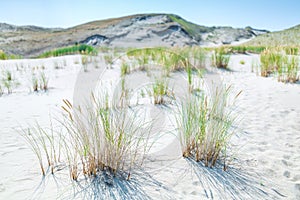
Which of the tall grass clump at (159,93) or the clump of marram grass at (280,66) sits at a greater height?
the clump of marram grass at (280,66)

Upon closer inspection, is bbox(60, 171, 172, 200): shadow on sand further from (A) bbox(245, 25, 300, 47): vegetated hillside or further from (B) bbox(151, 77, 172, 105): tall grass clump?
(A) bbox(245, 25, 300, 47): vegetated hillside

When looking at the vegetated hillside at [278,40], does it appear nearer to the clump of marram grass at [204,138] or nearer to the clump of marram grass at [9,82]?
the clump of marram grass at [9,82]

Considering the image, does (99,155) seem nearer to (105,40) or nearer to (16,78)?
(16,78)

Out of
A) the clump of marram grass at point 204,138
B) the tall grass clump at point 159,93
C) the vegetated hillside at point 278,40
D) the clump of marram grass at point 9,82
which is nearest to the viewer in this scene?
the clump of marram grass at point 204,138

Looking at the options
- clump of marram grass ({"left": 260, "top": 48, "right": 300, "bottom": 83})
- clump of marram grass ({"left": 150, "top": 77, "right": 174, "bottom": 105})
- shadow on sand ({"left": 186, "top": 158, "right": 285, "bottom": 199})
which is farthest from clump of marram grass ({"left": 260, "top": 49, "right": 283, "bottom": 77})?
shadow on sand ({"left": 186, "top": 158, "right": 285, "bottom": 199})

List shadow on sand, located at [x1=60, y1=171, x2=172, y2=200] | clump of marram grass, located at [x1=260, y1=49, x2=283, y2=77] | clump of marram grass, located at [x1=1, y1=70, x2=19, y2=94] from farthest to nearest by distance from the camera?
clump of marram grass, located at [x1=260, y1=49, x2=283, y2=77] → clump of marram grass, located at [x1=1, y1=70, x2=19, y2=94] → shadow on sand, located at [x1=60, y1=171, x2=172, y2=200]

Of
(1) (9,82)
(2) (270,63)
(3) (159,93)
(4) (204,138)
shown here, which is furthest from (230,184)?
(2) (270,63)

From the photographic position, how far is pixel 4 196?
1979 millimetres

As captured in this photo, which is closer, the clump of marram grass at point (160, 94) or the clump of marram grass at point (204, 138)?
the clump of marram grass at point (204, 138)

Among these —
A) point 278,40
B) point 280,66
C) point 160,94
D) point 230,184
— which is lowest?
point 230,184

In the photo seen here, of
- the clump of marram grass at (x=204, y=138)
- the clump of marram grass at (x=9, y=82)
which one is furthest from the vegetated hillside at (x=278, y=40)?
the clump of marram grass at (x=204, y=138)

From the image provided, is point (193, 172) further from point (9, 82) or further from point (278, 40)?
point (278, 40)

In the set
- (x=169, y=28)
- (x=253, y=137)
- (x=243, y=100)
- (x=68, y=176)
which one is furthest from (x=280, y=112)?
(x=169, y=28)

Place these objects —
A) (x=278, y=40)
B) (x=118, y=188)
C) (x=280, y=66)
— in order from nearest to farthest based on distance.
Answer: (x=118, y=188)
(x=280, y=66)
(x=278, y=40)
